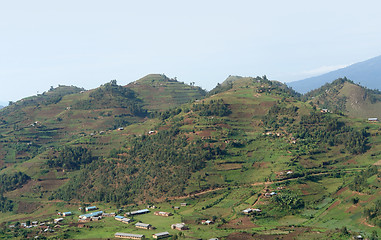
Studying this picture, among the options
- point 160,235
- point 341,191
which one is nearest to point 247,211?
point 160,235

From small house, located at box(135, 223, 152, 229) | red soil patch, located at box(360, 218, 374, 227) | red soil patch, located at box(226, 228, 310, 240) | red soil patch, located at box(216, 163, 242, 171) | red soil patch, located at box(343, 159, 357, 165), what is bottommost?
red soil patch, located at box(360, 218, 374, 227)

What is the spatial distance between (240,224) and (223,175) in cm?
2988

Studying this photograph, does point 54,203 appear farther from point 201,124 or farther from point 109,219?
point 201,124

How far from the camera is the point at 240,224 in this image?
8750 cm

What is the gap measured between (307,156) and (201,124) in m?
43.5

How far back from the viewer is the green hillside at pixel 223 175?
288 feet

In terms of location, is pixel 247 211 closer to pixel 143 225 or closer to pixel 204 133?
pixel 143 225

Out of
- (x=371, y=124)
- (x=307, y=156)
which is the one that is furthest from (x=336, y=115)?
(x=307, y=156)

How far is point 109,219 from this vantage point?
9950 centimetres

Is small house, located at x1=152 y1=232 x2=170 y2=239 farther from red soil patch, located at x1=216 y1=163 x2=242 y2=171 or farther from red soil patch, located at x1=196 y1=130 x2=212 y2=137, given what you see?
red soil patch, located at x1=196 y1=130 x2=212 y2=137

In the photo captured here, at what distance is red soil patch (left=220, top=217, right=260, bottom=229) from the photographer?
86125 millimetres

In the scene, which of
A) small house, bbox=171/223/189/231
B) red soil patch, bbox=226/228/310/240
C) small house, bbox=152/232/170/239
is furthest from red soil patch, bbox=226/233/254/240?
small house, bbox=152/232/170/239

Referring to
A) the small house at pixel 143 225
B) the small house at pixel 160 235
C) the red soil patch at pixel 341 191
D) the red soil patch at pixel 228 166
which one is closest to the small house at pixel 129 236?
the small house at pixel 160 235

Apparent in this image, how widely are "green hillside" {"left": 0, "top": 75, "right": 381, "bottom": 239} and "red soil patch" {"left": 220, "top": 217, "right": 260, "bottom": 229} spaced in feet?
0.78
